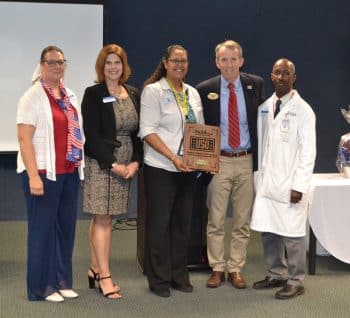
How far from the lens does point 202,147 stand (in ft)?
13.5

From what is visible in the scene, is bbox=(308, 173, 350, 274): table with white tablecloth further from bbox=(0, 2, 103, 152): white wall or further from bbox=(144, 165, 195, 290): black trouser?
bbox=(0, 2, 103, 152): white wall

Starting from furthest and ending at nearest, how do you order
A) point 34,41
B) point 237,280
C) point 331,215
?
point 34,41 → point 331,215 → point 237,280

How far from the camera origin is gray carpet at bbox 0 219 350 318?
3971 millimetres

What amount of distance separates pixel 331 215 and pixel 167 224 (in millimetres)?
1235

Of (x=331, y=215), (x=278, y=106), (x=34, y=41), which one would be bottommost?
(x=331, y=215)

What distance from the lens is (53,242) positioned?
4.11 metres

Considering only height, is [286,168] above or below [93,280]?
above

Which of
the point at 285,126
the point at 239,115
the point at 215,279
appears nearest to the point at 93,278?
the point at 215,279

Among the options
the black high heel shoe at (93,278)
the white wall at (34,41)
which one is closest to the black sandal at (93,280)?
the black high heel shoe at (93,278)

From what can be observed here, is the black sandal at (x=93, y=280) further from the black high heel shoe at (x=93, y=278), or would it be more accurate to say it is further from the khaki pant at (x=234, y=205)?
the khaki pant at (x=234, y=205)

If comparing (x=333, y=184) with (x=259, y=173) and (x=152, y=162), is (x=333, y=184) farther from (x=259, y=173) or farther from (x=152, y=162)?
(x=152, y=162)

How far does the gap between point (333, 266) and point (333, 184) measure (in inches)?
28.1

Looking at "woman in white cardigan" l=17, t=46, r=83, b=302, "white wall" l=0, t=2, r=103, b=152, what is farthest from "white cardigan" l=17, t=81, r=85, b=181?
"white wall" l=0, t=2, r=103, b=152

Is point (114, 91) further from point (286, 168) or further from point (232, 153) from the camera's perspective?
point (286, 168)
